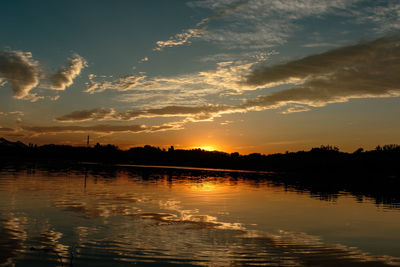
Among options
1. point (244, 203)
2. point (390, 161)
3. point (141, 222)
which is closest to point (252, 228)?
point (141, 222)

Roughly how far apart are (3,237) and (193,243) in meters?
10.6

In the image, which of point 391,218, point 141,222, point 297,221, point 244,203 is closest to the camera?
point 141,222

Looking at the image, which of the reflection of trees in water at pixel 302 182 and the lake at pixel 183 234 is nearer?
the lake at pixel 183 234

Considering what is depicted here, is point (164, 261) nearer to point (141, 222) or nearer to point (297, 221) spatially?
point (141, 222)

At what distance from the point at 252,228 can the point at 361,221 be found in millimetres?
12787

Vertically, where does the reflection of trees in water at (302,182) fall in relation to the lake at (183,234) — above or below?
below

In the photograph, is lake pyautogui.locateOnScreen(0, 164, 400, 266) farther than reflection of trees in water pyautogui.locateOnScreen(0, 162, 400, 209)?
No

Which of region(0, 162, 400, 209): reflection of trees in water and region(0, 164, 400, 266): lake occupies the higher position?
region(0, 164, 400, 266): lake

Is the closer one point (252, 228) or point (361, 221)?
point (252, 228)

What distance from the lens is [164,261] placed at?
51.8 ft

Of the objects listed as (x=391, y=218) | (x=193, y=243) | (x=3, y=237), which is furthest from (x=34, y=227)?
(x=391, y=218)

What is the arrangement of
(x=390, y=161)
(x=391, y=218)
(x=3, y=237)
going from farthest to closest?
(x=390, y=161) < (x=391, y=218) < (x=3, y=237)

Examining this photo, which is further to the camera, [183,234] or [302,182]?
[302,182]

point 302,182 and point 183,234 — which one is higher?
point 183,234
